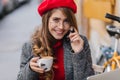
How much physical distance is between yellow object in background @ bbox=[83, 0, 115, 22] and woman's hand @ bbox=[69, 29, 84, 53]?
190 cm

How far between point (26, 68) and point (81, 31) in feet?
9.91

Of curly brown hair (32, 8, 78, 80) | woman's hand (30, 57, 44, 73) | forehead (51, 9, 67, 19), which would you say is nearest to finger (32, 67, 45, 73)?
woman's hand (30, 57, 44, 73)

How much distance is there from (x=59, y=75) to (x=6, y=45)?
5.34 metres

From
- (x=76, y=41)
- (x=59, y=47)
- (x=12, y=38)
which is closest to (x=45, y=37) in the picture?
(x=59, y=47)

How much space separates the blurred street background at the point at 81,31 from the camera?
4.18 meters

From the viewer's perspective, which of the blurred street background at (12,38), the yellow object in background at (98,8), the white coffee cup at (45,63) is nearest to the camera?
the white coffee cup at (45,63)

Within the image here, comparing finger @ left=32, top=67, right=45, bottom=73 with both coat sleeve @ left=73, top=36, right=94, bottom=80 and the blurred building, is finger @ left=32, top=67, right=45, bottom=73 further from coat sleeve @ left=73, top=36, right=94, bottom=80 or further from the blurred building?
the blurred building

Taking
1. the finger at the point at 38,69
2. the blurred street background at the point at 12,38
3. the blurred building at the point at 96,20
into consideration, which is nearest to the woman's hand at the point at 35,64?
the finger at the point at 38,69

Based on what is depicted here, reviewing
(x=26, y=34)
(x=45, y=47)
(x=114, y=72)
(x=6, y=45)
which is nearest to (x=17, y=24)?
(x=26, y=34)

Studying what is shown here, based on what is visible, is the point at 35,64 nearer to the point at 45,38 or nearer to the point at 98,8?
the point at 45,38

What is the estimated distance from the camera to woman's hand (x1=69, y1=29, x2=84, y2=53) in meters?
2.27

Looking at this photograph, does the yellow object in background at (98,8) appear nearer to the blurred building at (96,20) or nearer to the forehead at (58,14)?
the blurred building at (96,20)

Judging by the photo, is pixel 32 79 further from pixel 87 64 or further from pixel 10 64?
pixel 10 64

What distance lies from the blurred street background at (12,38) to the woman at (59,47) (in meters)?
0.69
